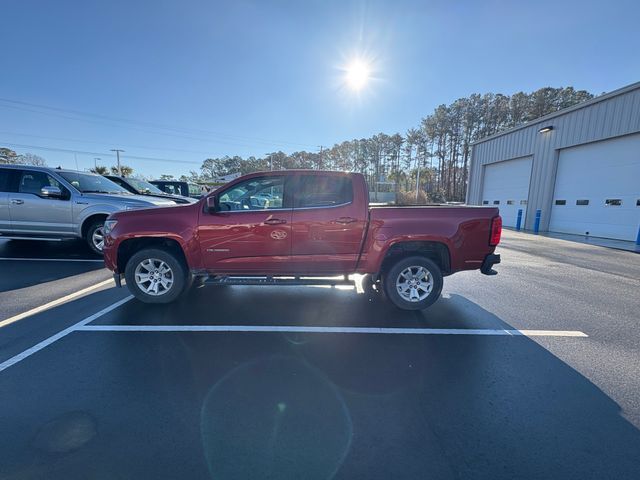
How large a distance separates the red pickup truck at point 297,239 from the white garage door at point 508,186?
16715 mm

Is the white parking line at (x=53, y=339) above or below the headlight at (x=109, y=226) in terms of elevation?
below

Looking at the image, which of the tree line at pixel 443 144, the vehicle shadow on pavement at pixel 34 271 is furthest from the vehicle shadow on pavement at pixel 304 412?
the tree line at pixel 443 144

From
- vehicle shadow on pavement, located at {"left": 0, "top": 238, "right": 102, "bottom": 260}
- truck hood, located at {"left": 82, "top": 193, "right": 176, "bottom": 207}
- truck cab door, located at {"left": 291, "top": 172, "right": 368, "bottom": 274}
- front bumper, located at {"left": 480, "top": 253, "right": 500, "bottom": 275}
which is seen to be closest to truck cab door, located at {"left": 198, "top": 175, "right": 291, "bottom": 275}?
truck cab door, located at {"left": 291, "top": 172, "right": 368, "bottom": 274}

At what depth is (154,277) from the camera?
445 centimetres

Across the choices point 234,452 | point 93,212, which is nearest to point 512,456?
point 234,452

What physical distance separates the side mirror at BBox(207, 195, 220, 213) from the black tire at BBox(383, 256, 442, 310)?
104 inches

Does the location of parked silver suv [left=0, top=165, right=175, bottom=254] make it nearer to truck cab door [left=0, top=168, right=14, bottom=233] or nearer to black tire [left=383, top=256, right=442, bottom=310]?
truck cab door [left=0, top=168, right=14, bottom=233]

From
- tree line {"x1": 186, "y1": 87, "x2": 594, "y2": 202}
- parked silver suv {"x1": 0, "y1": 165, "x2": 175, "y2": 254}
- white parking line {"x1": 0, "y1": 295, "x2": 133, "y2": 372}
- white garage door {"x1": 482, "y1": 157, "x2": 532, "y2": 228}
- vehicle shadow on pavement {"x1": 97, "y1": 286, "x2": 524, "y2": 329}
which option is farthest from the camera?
tree line {"x1": 186, "y1": 87, "x2": 594, "y2": 202}

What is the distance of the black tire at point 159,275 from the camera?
14.3ft


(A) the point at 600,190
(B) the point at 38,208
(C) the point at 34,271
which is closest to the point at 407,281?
(C) the point at 34,271

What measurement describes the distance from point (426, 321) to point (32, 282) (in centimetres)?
673

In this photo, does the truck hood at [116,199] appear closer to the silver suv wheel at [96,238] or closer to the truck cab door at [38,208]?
the truck cab door at [38,208]

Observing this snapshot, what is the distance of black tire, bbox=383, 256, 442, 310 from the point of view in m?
4.33

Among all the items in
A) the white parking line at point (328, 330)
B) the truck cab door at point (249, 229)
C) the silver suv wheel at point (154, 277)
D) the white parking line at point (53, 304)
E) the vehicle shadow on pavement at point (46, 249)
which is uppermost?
the truck cab door at point (249, 229)
